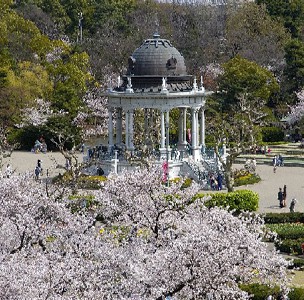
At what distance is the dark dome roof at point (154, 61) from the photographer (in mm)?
56906

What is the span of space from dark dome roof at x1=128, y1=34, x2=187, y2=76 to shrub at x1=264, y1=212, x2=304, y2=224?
16.0 meters

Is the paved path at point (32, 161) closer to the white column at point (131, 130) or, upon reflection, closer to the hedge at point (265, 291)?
the white column at point (131, 130)

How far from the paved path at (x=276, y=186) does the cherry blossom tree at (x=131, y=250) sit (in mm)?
16156

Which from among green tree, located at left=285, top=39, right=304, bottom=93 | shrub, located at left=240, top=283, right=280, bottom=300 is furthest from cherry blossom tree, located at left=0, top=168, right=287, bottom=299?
green tree, located at left=285, top=39, right=304, bottom=93

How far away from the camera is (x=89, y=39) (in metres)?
101

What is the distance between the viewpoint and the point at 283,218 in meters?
43.7

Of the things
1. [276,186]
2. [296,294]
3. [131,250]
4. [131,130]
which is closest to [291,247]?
[296,294]

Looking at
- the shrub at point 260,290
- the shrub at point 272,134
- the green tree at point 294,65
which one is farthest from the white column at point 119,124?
the green tree at point 294,65

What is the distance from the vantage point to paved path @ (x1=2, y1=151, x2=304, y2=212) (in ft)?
163

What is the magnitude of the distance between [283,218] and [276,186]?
1152 centimetres

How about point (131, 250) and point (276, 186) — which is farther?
point (276, 186)

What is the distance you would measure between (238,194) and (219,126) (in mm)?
21144

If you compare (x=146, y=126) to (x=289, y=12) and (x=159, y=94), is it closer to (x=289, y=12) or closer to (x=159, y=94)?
(x=159, y=94)

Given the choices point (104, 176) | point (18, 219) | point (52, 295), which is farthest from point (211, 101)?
point (52, 295)
